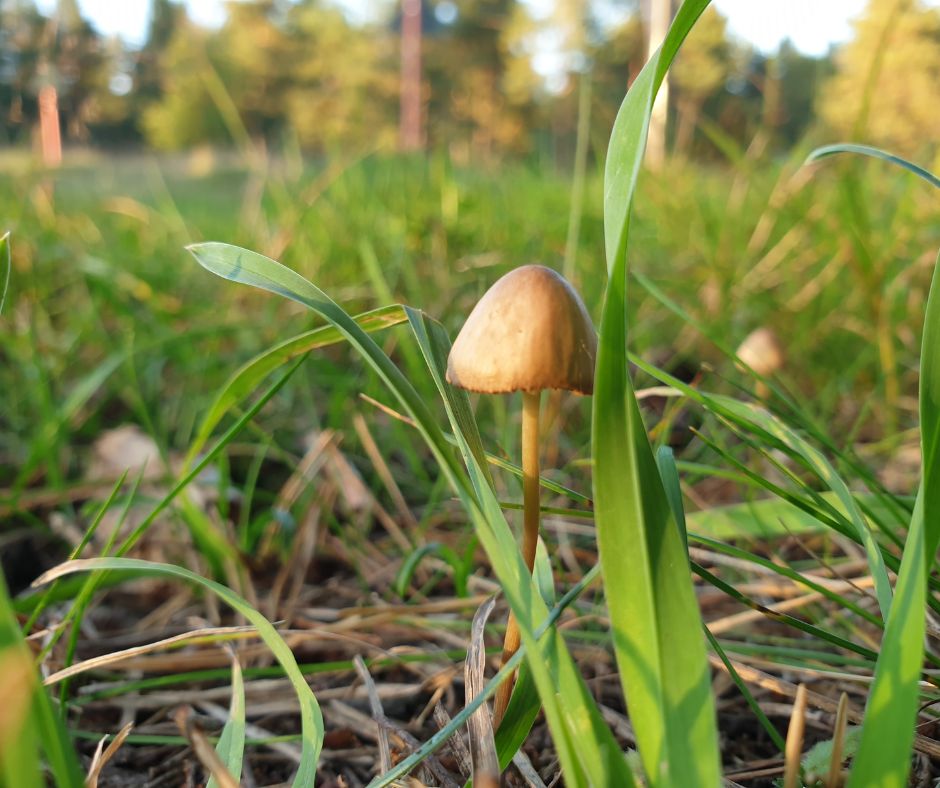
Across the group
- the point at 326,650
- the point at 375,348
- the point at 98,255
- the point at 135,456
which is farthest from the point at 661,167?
the point at 375,348

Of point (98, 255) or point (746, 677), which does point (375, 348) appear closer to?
point (746, 677)

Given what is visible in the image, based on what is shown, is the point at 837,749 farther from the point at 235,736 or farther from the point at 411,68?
the point at 411,68

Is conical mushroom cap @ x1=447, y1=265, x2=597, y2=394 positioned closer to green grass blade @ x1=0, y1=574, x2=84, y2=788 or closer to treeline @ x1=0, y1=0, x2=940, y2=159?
green grass blade @ x1=0, y1=574, x2=84, y2=788

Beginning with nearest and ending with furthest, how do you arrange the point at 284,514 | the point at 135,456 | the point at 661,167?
the point at 284,514 → the point at 135,456 → the point at 661,167

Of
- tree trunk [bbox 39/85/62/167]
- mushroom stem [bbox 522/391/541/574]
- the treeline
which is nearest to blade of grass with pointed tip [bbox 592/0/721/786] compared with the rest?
mushroom stem [bbox 522/391/541/574]

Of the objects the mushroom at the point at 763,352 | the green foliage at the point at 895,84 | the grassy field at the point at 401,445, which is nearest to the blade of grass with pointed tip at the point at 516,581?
the grassy field at the point at 401,445

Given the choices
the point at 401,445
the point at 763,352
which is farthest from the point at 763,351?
the point at 401,445

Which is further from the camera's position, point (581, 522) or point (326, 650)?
point (581, 522)
